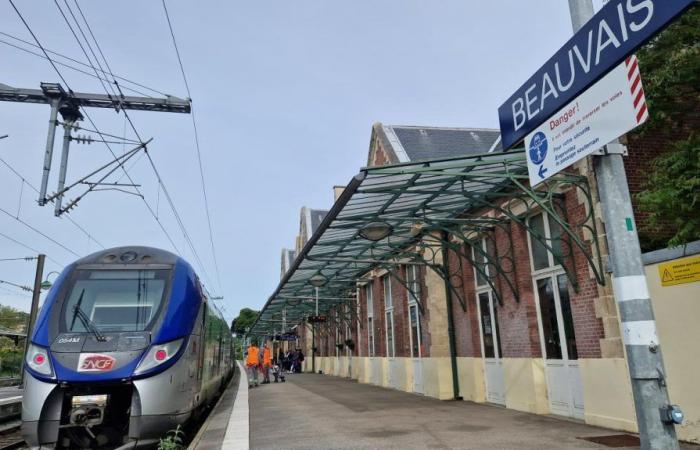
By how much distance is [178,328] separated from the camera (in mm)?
7137

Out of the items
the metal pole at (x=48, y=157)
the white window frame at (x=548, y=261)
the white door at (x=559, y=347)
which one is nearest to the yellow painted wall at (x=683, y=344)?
the white door at (x=559, y=347)

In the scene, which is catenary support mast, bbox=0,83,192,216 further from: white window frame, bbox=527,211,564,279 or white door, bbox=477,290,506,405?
white door, bbox=477,290,506,405

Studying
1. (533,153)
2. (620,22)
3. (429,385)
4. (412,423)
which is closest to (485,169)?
(412,423)

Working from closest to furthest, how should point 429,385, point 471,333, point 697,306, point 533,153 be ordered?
1. point 533,153
2. point 697,306
3. point 471,333
4. point 429,385

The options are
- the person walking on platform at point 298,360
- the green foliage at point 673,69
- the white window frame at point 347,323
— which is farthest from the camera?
the person walking on platform at point 298,360

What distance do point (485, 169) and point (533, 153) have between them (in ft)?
18.6

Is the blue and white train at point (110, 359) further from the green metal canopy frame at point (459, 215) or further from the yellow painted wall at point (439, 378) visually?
the yellow painted wall at point (439, 378)

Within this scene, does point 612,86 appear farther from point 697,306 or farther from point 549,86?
point 697,306

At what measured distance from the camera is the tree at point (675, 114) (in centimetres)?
530

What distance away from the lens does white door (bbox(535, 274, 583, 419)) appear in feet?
28.6

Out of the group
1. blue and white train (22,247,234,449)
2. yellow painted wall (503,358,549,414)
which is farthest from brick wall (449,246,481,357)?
blue and white train (22,247,234,449)

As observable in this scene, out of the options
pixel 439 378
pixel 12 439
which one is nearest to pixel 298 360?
pixel 439 378

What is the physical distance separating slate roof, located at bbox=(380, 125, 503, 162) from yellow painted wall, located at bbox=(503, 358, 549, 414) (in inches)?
296

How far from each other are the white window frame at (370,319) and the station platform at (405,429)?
8.78 m
